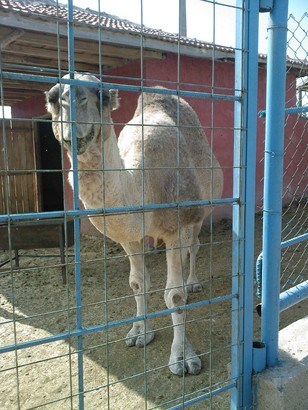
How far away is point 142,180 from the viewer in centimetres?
209

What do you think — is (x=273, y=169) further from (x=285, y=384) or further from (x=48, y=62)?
(x=48, y=62)

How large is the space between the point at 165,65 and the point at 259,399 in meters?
5.52

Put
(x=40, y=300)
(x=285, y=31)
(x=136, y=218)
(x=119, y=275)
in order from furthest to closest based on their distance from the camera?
(x=119, y=275) → (x=40, y=300) → (x=136, y=218) → (x=285, y=31)

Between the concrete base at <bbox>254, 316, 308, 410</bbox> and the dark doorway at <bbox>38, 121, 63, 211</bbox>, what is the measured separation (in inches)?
367

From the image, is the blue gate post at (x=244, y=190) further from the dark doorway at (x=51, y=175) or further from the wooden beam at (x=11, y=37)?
the dark doorway at (x=51, y=175)

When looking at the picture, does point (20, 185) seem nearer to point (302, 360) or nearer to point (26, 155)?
point (26, 155)

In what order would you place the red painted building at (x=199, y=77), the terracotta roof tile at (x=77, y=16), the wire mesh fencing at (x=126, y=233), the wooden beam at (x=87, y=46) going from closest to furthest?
the wire mesh fencing at (x=126, y=233), the terracotta roof tile at (x=77, y=16), the wooden beam at (x=87, y=46), the red painted building at (x=199, y=77)

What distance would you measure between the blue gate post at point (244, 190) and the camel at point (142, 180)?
0.18m

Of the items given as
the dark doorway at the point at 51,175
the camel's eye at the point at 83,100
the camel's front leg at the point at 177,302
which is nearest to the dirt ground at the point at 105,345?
the camel's front leg at the point at 177,302

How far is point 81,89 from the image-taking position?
219cm

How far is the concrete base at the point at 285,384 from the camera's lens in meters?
2.01

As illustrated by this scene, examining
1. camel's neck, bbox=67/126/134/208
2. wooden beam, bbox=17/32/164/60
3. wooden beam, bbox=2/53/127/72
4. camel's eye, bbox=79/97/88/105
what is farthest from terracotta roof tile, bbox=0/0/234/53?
camel's eye, bbox=79/97/88/105

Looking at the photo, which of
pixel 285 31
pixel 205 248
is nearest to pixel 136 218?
pixel 285 31

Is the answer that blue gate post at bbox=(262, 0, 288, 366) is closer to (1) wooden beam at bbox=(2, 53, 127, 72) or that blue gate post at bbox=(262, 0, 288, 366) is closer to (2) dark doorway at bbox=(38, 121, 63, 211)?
(1) wooden beam at bbox=(2, 53, 127, 72)
